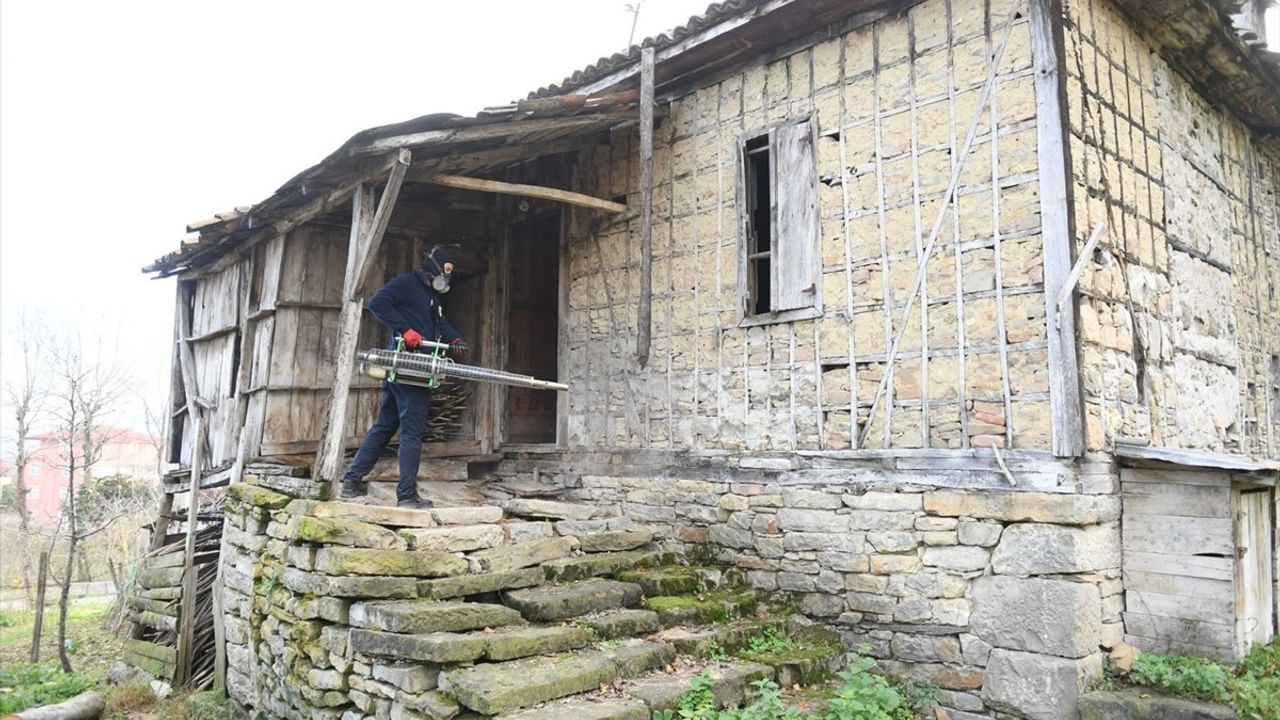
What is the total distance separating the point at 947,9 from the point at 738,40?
1.63 m

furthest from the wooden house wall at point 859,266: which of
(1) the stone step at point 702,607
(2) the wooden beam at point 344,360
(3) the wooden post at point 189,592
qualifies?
(3) the wooden post at point 189,592

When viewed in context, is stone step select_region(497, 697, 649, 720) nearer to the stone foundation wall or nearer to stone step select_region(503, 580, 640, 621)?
stone step select_region(503, 580, 640, 621)

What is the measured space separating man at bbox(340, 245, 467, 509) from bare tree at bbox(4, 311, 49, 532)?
14.4m

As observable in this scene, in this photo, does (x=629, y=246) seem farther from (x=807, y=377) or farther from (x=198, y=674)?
(x=198, y=674)

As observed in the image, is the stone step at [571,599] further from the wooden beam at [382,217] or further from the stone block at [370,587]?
the wooden beam at [382,217]

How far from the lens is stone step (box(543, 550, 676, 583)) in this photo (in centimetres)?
527

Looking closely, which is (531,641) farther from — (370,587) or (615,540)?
(615,540)

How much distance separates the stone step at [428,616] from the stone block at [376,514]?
610 mm

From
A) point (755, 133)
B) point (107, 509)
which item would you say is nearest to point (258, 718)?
point (755, 133)

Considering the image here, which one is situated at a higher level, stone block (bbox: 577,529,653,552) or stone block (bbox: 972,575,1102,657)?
stone block (bbox: 577,529,653,552)

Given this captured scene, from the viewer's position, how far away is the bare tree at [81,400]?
14414mm

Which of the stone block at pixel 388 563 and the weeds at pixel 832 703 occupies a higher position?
the stone block at pixel 388 563

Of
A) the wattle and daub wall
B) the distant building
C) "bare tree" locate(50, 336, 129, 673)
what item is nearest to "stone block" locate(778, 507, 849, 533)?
the wattle and daub wall

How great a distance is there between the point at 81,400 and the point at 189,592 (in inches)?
382
